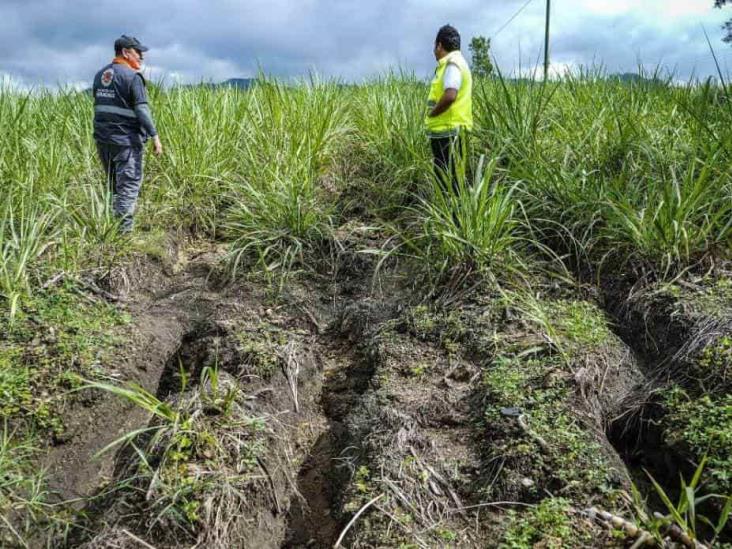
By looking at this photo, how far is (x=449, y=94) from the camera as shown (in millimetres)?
3619

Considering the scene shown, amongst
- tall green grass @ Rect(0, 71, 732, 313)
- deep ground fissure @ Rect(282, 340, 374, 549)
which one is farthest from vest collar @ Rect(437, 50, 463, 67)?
deep ground fissure @ Rect(282, 340, 374, 549)

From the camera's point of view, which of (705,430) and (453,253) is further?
(453,253)

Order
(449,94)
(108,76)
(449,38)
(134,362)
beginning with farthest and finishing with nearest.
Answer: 1. (108,76)
2. (449,38)
3. (449,94)
4. (134,362)

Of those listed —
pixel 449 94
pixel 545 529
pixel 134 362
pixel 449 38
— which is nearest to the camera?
pixel 545 529

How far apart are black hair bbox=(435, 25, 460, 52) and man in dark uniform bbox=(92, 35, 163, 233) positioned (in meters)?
2.10

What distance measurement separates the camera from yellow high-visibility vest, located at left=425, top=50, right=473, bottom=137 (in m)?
3.69

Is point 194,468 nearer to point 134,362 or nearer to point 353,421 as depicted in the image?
point 353,421

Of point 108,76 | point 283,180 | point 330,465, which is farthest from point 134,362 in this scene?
point 108,76

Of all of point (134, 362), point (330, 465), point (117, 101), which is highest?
point (117, 101)

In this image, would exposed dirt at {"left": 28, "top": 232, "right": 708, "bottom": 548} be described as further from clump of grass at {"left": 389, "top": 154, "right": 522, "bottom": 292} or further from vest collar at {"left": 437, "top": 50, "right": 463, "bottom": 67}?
vest collar at {"left": 437, "top": 50, "right": 463, "bottom": 67}

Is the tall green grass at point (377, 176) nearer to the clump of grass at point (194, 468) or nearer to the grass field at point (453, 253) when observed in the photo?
the grass field at point (453, 253)

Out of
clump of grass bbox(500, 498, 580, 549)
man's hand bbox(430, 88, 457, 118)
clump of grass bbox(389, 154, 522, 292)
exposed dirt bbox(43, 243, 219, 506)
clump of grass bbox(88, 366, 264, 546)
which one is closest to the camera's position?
clump of grass bbox(500, 498, 580, 549)

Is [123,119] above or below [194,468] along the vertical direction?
above

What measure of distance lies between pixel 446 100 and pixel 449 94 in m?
0.04
